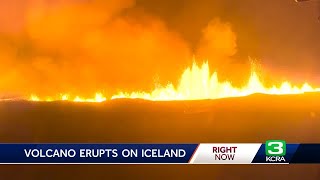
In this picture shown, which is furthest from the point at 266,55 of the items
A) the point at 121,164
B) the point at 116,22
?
the point at 121,164

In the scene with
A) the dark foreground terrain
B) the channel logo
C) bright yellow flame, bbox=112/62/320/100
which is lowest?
the channel logo

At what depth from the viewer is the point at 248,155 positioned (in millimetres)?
1652

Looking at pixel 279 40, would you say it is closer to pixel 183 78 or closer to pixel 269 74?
pixel 269 74

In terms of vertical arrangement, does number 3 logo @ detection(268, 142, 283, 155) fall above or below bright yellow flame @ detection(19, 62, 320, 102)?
below

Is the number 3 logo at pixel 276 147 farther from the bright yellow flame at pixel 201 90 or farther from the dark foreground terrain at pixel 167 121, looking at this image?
the bright yellow flame at pixel 201 90

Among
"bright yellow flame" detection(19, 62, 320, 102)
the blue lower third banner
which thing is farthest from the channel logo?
"bright yellow flame" detection(19, 62, 320, 102)

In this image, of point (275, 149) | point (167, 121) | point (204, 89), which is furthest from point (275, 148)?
point (167, 121)

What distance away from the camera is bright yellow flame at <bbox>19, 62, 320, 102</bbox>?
1.63 metres

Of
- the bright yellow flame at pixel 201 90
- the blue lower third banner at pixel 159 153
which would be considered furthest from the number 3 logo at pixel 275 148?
the bright yellow flame at pixel 201 90

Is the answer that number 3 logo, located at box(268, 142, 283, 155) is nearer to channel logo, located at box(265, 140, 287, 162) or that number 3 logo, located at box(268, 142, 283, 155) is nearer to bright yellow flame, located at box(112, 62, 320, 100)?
channel logo, located at box(265, 140, 287, 162)

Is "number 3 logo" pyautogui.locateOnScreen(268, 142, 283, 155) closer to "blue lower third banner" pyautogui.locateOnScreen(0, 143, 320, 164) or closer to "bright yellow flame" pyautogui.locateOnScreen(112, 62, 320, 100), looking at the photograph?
"blue lower third banner" pyautogui.locateOnScreen(0, 143, 320, 164)

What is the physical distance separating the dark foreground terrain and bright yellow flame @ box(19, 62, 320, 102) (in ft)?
0.10

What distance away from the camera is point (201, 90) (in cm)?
166

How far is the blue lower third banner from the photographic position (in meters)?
1.64
